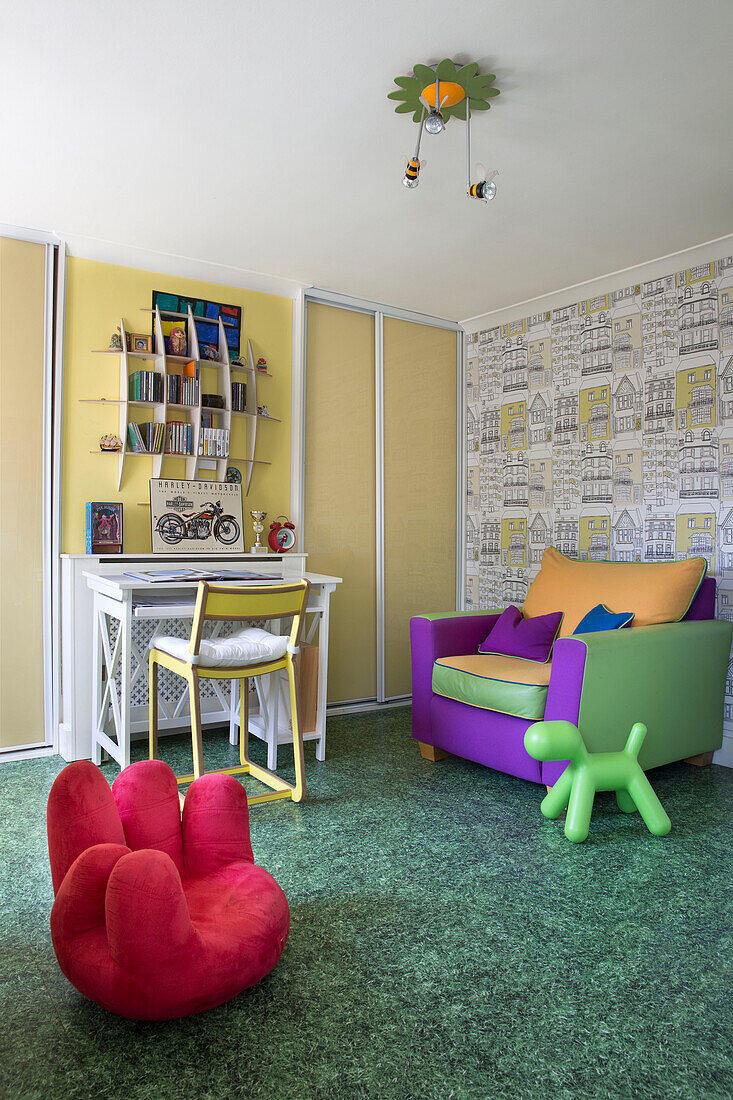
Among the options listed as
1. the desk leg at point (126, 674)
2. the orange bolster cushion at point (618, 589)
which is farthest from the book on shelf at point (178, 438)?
the orange bolster cushion at point (618, 589)

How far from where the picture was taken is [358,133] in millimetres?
2625

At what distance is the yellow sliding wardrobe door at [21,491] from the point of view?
3324 mm

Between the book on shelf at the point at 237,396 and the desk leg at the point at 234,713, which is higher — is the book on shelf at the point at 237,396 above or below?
above

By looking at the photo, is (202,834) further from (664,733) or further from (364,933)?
(664,733)

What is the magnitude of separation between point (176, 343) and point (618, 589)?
2439 millimetres

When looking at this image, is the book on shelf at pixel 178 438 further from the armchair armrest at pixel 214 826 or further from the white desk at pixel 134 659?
the armchair armrest at pixel 214 826

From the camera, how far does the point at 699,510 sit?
3.57m

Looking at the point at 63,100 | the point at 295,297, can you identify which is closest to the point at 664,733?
the point at 295,297

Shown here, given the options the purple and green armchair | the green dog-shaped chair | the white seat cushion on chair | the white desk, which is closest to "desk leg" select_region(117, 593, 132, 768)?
the white desk

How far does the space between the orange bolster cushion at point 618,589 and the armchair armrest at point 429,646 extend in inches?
14.7

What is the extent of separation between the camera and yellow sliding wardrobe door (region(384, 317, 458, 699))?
178 inches

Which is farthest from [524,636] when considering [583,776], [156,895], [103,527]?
[156,895]

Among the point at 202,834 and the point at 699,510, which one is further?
the point at 699,510

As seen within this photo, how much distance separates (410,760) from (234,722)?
2.99 feet
